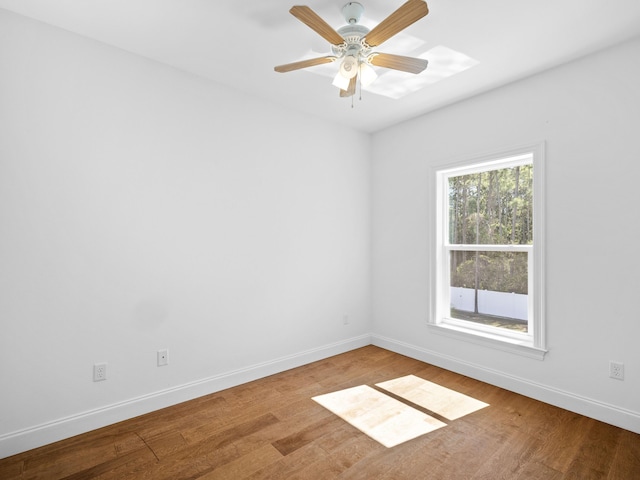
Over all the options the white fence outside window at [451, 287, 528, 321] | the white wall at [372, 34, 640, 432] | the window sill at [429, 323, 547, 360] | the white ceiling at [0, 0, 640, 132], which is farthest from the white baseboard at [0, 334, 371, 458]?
the white ceiling at [0, 0, 640, 132]

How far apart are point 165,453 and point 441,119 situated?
3675 mm

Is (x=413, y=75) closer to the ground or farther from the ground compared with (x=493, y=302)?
farther from the ground

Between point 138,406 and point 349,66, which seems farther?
point 138,406

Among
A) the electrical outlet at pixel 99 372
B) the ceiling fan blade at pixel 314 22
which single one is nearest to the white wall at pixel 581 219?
the ceiling fan blade at pixel 314 22

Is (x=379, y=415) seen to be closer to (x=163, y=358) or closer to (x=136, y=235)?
Result: (x=163, y=358)

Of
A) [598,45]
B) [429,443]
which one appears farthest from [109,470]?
[598,45]

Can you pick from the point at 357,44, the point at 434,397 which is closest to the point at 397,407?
the point at 434,397

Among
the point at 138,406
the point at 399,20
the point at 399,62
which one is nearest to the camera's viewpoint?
the point at 399,20

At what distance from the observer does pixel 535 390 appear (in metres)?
2.80

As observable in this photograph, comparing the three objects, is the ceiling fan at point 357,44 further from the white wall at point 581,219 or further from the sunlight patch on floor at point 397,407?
the sunlight patch on floor at point 397,407

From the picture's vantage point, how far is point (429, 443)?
7.25 feet

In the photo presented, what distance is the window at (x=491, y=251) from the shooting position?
2.86 meters

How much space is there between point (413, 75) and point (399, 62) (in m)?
0.83

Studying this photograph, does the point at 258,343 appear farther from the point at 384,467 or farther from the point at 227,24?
the point at 227,24
